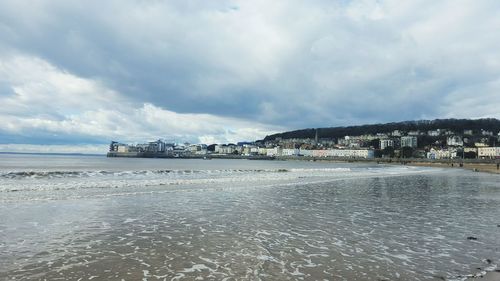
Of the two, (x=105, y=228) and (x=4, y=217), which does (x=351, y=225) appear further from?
(x=4, y=217)

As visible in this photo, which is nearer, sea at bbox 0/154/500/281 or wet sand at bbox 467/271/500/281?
wet sand at bbox 467/271/500/281

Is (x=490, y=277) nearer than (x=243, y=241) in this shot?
Yes

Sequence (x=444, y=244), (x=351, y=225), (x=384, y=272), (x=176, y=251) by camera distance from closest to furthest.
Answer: (x=384, y=272) → (x=176, y=251) → (x=444, y=244) → (x=351, y=225)

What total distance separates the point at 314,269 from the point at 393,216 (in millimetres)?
8312

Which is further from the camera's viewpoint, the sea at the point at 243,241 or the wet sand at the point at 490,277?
the sea at the point at 243,241

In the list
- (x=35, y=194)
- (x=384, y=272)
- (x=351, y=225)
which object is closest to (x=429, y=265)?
(x=384, y=272)

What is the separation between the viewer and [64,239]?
10156 millimetres

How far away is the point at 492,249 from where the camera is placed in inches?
377

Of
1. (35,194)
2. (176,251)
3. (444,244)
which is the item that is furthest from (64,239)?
(35,194)

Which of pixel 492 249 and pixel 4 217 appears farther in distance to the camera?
pixel 4 217

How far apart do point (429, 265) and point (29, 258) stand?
28.1 feet

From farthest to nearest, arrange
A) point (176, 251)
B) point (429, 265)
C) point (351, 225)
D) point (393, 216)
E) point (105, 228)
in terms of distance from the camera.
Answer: point (393, 216) < point (351, 225) < point (105, 228) < point (176, 251) < point (429, 265)

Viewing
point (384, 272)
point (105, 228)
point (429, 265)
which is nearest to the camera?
point (384, 272)

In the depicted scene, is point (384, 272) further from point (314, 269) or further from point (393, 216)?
point (393, 216)
